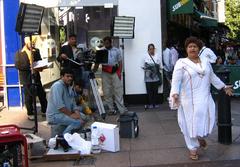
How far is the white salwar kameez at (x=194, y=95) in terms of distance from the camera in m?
7.16

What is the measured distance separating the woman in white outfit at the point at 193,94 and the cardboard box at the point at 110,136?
1.24 m

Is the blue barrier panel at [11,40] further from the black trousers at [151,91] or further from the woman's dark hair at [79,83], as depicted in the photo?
the black trousers at [151,91]

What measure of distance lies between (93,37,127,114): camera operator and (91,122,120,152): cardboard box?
350cm

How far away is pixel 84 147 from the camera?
25.7 ft

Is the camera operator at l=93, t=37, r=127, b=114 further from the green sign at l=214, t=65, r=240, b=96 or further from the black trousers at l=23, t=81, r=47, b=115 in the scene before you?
the green sign at l=214, t=65, r=240, b=96

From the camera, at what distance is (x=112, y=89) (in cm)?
1198

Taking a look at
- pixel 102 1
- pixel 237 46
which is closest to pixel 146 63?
pixel 102 1

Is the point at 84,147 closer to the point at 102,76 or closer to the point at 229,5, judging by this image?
the point at 102,76

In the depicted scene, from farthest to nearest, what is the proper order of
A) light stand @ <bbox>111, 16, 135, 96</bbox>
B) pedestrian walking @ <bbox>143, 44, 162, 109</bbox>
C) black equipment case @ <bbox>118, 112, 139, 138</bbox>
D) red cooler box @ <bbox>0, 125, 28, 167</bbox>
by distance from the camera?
pedestrian walking @ <bbox>143, 44, 162, 109</bbox> → light stand @ <bbox>111, 16, 135, 96</bbox> → black equipment case @ <bbox>118, 112, 139, 138</bbox> → red cooler box @ <bbox>0, 125, 28, 167</bbox>

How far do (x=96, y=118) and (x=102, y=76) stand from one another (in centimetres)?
123

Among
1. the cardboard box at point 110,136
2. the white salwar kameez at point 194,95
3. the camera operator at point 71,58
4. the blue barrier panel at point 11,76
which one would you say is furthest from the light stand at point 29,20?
the white salwar kameez at point 194,95

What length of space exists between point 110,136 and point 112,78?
3.94m

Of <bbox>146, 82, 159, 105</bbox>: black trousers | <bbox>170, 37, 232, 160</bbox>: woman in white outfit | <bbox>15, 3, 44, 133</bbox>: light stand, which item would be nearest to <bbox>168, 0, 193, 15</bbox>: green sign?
<bbox>146, 82, 159, 105</bbox>: black trousers

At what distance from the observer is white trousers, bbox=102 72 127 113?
11.8 metres
